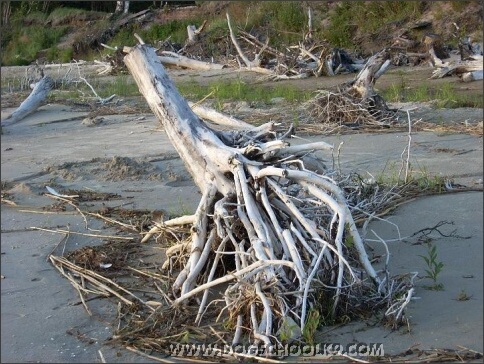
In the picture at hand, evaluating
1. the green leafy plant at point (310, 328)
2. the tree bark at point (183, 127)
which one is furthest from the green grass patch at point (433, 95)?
the green leafy plant at point (310, 328)

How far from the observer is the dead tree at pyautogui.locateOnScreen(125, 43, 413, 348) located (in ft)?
12.5

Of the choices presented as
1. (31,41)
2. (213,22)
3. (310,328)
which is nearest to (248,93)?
(310,328)

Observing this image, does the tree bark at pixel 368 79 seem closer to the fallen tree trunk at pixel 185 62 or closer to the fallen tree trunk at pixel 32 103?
the fallen tree trunk at pixel 32 103

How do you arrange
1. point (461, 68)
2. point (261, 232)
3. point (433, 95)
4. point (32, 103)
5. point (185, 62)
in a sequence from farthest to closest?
point (185, 62)
point (461, 68)
point (433, 95)
point (32, 103)
point (261, 232)

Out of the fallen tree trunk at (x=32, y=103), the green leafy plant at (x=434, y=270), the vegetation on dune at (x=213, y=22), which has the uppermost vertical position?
the green leafy plant at (x=434, y=270)

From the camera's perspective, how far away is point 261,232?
13.6ft

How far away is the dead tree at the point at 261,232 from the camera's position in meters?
3.82

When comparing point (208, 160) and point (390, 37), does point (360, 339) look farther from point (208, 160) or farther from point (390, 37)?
point (390, 37)

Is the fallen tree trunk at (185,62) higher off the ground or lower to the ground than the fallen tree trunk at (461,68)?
lower

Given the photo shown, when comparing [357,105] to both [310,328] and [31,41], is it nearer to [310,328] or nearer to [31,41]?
[310,328]

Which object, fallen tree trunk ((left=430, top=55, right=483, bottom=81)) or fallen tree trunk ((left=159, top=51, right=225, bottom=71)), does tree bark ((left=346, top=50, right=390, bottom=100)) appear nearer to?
fallen tree trunk ((left=430, top=55, right=483, bottom=81))

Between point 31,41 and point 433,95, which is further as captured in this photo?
point 31,41

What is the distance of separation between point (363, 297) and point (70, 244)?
6.84ft

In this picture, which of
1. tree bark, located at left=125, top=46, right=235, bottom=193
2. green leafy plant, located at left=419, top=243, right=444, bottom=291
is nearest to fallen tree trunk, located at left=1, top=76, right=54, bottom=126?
tree bark, located at left=125, top=46, right=235, bottom=193
